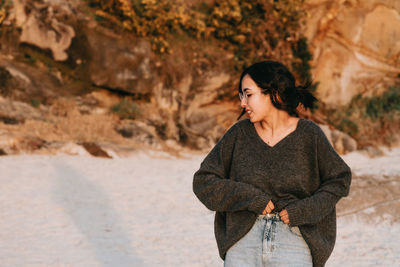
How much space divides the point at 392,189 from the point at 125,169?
4.77 metres

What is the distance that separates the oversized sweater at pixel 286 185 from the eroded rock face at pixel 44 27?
32.9 ft

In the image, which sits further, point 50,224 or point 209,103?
point 209,103

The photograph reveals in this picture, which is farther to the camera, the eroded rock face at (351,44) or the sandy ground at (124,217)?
the eroded rock face at (351,44)

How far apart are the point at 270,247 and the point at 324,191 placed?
0.37 m

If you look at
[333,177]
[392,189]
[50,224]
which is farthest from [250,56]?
[333,177]

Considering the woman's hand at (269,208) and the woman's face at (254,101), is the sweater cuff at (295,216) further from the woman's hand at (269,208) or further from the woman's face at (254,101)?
the woman's face at (254,101)

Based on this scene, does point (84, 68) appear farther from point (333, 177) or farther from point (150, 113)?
point (333, 177)

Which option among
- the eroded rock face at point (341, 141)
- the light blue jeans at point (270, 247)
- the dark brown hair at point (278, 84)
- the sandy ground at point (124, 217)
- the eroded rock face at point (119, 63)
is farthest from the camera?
the eroded rock face at point (341, 141)

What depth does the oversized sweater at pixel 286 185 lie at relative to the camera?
1942 mm

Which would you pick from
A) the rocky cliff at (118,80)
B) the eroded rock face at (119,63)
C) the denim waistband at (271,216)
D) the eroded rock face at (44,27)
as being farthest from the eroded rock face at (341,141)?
the denim waistband at (271,216)

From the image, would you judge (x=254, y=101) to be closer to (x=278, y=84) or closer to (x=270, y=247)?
(x=278, y=84)

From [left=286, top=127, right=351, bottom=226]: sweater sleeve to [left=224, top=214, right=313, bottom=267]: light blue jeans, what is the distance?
74mm

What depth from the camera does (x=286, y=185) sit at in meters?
1.99

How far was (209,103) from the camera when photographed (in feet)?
41.8
